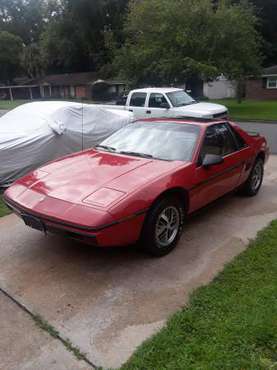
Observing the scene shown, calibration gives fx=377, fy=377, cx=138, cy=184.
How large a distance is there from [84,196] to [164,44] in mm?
21475

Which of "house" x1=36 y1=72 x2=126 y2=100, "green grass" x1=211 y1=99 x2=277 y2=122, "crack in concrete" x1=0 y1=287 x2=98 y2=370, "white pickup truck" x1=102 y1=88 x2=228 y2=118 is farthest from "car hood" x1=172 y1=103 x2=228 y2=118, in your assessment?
"house" x1=36 y1=72 x2=126 y2=100

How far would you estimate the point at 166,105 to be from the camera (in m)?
12.4

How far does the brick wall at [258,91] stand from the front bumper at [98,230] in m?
34.3

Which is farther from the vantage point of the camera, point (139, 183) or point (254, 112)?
point (254, 112)

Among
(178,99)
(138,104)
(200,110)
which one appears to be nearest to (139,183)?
(200,110)

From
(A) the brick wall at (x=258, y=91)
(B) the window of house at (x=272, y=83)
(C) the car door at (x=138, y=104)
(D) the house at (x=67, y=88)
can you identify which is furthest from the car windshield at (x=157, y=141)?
(D) the house at (x=67, y=88)

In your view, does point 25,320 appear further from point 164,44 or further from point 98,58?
point 98,58

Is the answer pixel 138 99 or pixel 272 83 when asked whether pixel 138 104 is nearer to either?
pixel 138 99

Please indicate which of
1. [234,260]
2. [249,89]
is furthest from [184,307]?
[249,89]

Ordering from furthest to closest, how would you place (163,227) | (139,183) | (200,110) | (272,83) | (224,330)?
1. (272,83)
2. (200,110)
3. (163,227)
4. (139,183)
5. (224,330)

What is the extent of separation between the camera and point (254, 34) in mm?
25141

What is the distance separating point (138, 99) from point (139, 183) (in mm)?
9801

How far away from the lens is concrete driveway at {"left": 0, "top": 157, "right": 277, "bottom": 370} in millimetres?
2846

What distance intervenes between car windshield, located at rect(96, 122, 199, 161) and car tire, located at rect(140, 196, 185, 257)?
693 millimetres
